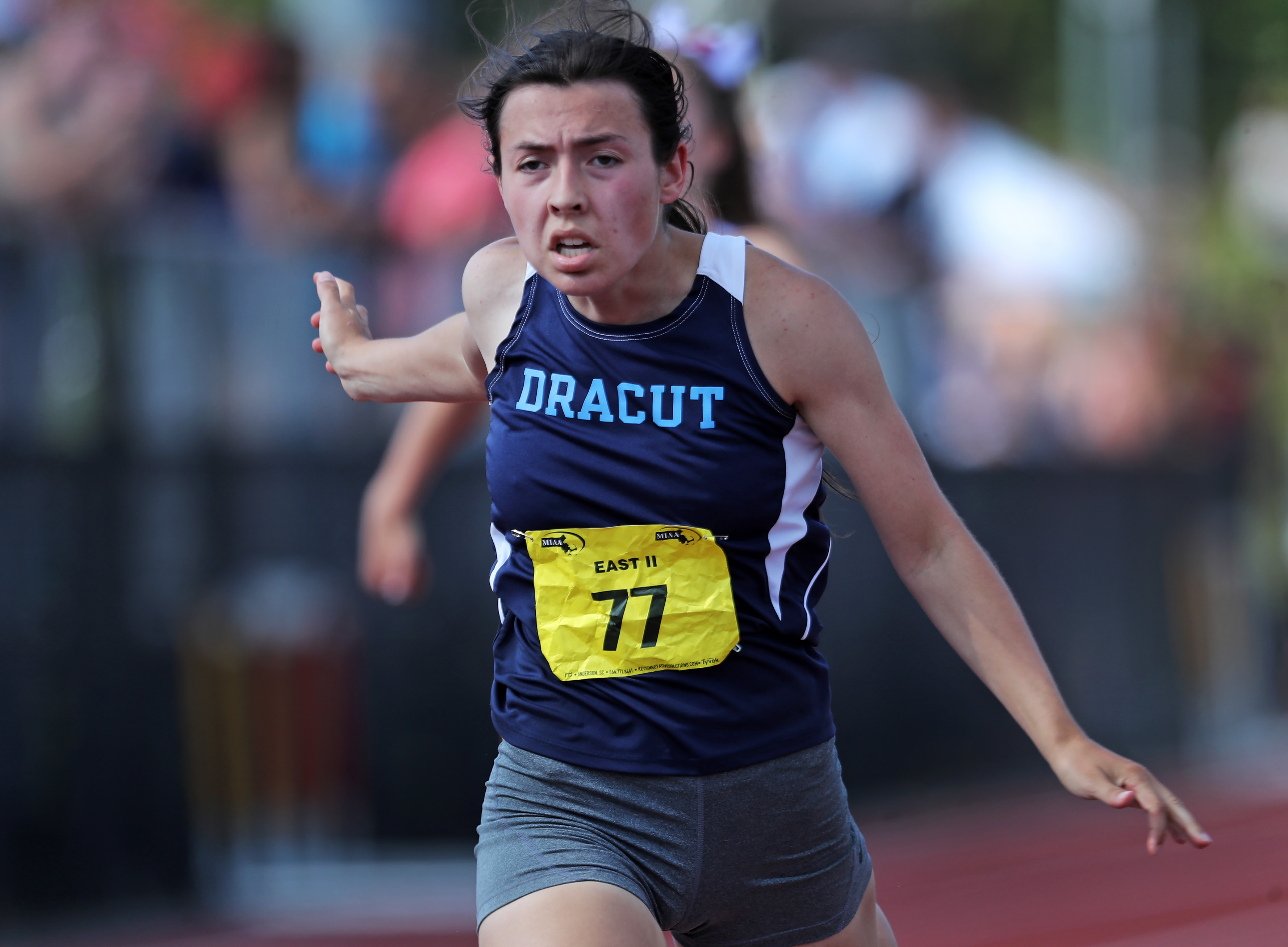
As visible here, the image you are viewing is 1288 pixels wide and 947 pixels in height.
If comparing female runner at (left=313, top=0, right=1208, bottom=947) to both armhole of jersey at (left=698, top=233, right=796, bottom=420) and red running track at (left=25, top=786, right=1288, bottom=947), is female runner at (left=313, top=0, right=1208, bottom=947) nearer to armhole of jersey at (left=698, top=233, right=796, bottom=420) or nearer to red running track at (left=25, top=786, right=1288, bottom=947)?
armhole of jersey at (left=698, top=233, right=796, bottom=420)

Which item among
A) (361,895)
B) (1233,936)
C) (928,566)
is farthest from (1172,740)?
(928,566)

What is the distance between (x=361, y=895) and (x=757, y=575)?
380 cm

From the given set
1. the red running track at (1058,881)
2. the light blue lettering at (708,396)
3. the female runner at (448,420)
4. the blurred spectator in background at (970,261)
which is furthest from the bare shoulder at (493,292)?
the blurred spectator in background at (970,261)

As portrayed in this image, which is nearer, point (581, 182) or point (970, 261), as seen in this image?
point (581, 182)

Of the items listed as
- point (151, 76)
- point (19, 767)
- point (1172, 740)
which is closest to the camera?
point (19, 767)

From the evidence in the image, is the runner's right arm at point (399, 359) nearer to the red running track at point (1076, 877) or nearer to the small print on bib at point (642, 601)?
the small print on bib at point (642, 601)

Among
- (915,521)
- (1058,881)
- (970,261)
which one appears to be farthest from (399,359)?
(970,261)

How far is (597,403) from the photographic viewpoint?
213 centimetres

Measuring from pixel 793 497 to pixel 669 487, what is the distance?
19 centimetres

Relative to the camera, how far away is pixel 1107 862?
644 centimetres

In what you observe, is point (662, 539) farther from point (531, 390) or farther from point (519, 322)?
point (519, 322)

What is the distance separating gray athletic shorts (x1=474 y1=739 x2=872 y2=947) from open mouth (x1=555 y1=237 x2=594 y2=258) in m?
0.73

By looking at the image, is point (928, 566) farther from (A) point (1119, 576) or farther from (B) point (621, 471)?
(A) point (1119, 576)

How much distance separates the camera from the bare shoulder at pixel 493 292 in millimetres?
2270
